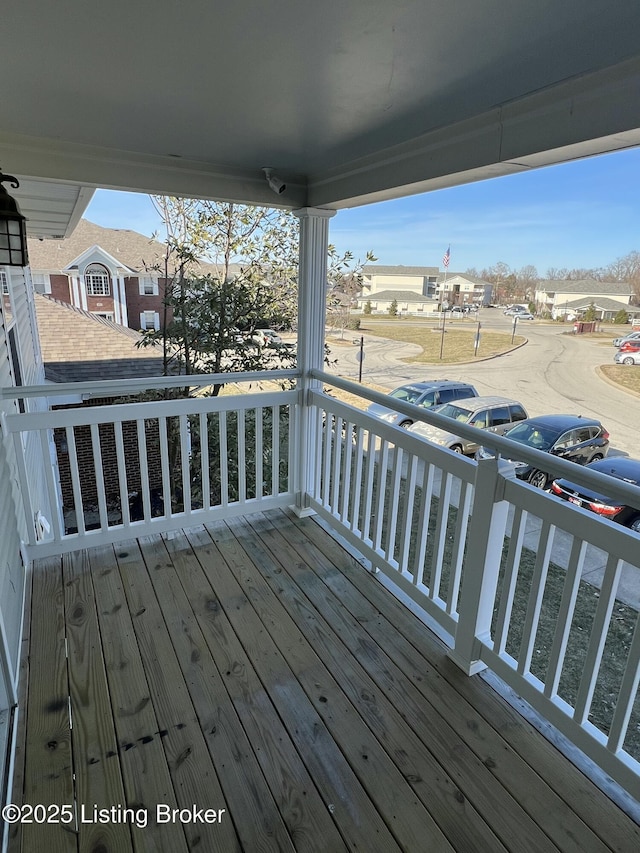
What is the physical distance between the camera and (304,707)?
1.95 metres

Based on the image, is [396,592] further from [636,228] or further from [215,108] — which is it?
[215,108]

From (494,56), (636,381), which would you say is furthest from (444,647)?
(494,56)

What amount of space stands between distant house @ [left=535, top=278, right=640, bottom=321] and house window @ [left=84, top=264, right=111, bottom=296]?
514 centimetres

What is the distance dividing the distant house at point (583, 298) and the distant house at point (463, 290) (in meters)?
0.30

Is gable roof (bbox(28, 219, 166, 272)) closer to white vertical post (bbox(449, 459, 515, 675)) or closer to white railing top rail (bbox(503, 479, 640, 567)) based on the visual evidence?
white vertical post (bbox(449, 459, 515, 675))

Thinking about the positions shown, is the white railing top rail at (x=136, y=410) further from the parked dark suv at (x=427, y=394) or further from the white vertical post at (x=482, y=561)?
the white vertical post at (x=482, y=561)

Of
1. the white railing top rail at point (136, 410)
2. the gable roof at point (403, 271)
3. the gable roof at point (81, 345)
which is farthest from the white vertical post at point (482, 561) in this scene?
the gable roof at point (81, 345)

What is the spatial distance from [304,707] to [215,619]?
0.69 m

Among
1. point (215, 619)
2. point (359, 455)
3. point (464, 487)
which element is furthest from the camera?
point (359, 455)

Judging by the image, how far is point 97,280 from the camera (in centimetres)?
590

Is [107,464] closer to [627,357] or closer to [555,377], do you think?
[555,377]

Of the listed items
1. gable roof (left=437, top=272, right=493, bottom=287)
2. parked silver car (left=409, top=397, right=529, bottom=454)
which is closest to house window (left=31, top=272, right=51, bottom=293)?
gable roof (left=437, top=272, right=493, bottom=287)

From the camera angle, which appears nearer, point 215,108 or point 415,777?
point 415,777

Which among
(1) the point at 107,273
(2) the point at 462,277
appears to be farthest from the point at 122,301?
(2) the point at 462,277
